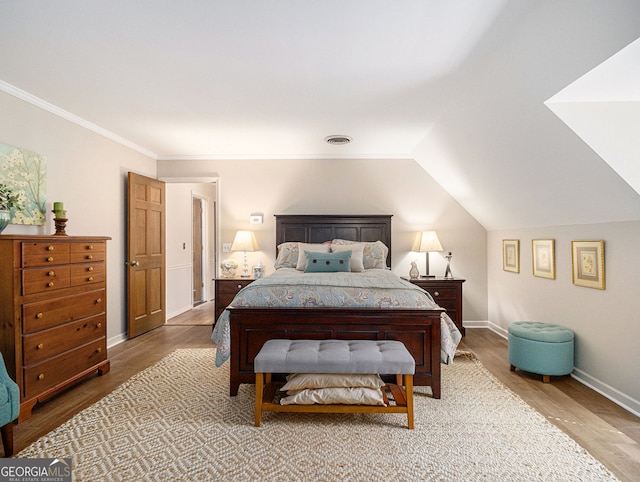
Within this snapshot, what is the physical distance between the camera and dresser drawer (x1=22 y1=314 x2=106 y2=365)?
2.54m

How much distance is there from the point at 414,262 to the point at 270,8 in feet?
11.9

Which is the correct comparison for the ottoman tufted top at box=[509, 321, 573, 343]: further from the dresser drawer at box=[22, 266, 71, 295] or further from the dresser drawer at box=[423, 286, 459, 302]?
the dresser drawer at box=[22, 266, 71, 295]

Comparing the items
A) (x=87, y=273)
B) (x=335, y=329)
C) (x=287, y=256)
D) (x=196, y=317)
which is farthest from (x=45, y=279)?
(x=196, y=317)

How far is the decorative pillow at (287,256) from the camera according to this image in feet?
15.4

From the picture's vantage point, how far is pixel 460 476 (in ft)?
6.08

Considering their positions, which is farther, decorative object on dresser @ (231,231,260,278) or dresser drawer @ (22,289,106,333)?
decorative object on dresser @ (231,231,260,278)

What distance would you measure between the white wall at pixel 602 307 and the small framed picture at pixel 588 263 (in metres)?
0.04

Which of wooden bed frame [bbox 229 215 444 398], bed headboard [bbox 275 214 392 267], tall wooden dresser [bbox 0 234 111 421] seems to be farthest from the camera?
bed headboard [bbox 275 214 392 267]

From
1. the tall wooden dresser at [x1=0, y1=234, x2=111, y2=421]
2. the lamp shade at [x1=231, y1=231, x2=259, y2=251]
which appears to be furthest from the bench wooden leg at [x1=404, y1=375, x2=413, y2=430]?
the lamp shade at [x1=231, y1=231, x2=259, y2=251]

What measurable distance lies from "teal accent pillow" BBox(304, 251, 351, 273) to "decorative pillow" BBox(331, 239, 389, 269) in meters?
0.48

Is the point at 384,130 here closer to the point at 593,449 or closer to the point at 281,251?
the point at 281,251

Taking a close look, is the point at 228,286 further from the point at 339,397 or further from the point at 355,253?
the point at 339,397

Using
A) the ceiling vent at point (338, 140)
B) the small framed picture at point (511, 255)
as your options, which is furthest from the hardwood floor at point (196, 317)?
the small framed picture at point (511, 255)

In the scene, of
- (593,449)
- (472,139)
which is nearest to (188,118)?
(472,139)
